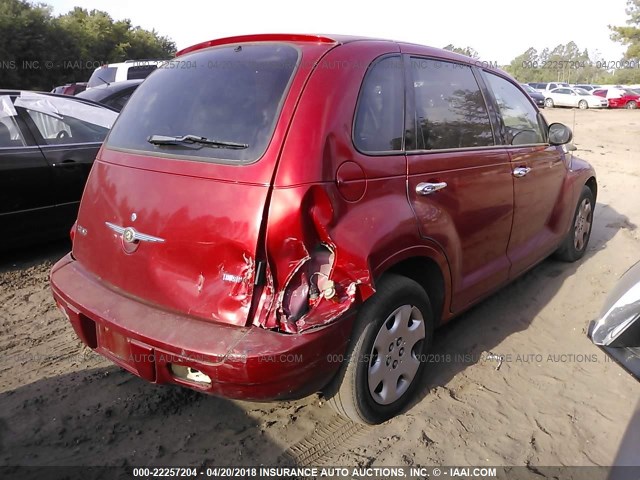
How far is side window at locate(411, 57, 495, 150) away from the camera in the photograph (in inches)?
108

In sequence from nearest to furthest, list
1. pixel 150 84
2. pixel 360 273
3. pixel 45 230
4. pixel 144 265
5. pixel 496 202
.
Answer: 1. pixel 360 273
2. pixel 144 265
3. pixel 150 84
4. pixel 496 202
5. pixel 45 230

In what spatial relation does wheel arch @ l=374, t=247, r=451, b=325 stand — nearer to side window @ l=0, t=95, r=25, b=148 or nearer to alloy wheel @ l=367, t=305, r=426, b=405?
alloy wheel @ l=367, t=305, r=426, b=405

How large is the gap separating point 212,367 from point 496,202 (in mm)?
2080

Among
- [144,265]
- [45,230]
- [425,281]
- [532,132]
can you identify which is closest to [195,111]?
[144,265]

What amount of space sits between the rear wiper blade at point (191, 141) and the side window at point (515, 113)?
2047mm

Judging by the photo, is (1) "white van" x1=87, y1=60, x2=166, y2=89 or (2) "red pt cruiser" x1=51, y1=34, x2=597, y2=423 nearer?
(2) "red pt cruiser" x1=51, y1=34, x2=597, y2=423

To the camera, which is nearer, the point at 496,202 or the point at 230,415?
the point at 230,415

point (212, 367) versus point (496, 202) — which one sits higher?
point (496, 202)

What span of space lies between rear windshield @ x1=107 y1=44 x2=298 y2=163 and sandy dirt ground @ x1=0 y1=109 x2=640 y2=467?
136cm

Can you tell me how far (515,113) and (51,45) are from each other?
110 feet

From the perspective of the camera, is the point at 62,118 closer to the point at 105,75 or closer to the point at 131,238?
the point at 131,238

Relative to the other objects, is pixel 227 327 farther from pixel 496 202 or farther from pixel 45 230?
pixel 45 230

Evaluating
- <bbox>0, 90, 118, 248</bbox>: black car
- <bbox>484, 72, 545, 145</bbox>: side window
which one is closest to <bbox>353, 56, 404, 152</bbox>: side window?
<bbox>484, 72, 545, 145</bbox>: side window

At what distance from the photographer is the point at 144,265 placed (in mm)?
2334
